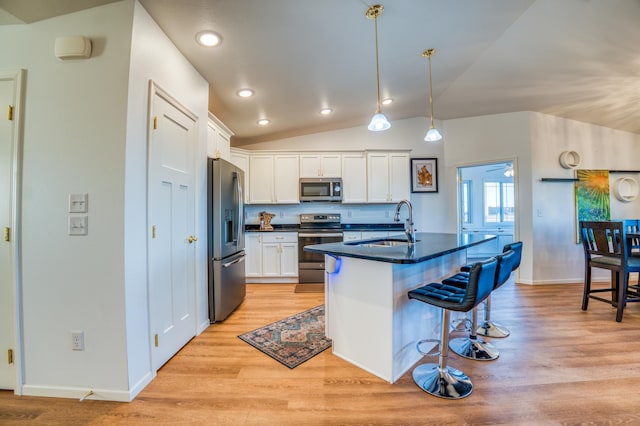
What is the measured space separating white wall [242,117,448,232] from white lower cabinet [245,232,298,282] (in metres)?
0.62

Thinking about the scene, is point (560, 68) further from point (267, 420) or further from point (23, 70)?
point (23, 70)

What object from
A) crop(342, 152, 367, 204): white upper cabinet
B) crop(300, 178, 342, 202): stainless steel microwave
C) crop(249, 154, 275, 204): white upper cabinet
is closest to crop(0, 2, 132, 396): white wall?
crop(249, 154, 275, 204): white upper cabinet

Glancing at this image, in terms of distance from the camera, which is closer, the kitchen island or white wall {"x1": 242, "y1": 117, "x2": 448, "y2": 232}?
the kitchen island

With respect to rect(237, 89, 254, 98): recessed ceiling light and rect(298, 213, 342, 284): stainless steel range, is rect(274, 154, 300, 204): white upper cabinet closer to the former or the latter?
rect(298, 213, 342, 284): stainless steel range

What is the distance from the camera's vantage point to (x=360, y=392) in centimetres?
180

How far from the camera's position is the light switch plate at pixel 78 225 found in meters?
1.73

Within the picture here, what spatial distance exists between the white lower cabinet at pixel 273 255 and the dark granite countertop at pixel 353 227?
0.43ft

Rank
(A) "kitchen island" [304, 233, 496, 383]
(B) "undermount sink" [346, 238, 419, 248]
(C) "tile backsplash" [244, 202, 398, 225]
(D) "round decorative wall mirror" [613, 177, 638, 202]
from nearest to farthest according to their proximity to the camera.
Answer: (A) "kitchen island" [304, 233, 496, 383] → (B) "undermount sink" [346, 238, 419, 248] → (D) "round decorative wall mirror" [613, 177, 638, 202] → (C) "tile backsplash" [244, 202, 398, 225]

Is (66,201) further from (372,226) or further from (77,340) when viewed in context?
(372,226)

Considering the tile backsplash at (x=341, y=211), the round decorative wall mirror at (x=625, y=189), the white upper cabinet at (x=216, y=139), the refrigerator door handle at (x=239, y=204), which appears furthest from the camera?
the tile backsplash at (x=341, y=211)

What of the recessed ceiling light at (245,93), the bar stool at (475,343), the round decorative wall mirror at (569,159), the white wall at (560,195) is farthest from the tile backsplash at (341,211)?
the bar stool at (475,343)

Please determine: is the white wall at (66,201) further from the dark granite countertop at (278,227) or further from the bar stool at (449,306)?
the dark granite countertop at (278,227)

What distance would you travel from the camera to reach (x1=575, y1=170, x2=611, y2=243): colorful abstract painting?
4504 mm

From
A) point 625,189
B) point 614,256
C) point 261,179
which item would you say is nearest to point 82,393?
point 261,179
